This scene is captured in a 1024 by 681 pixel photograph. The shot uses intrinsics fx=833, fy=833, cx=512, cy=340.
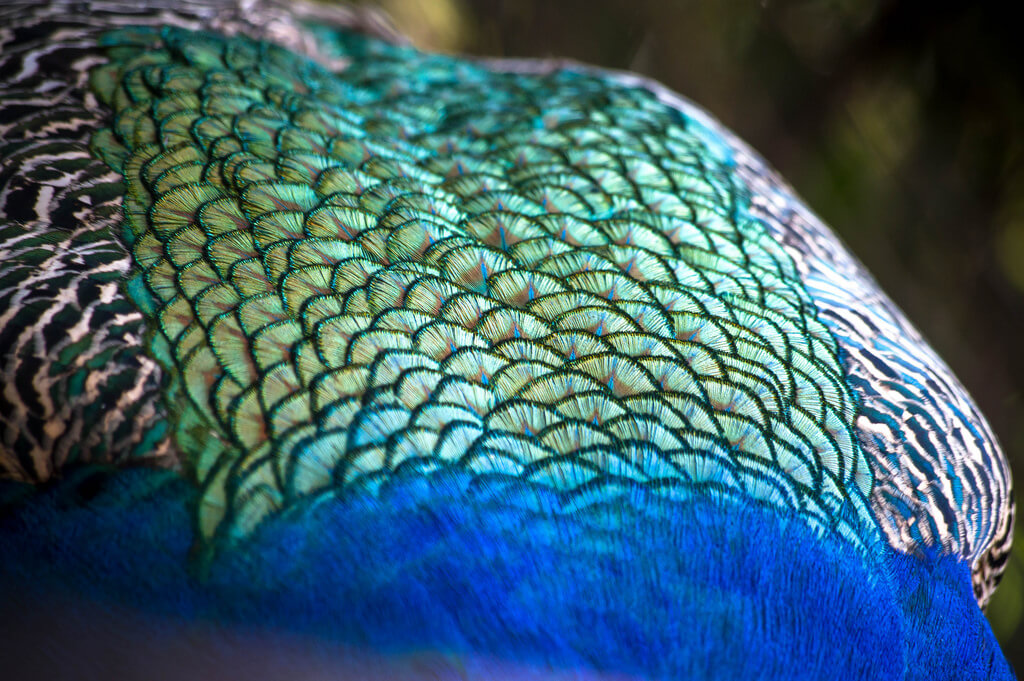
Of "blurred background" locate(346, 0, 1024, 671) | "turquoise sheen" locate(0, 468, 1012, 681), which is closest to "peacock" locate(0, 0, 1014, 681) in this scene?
"turquoise sheen" locate(0, 468, 1012, 681)

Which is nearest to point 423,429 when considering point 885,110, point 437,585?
point 437,585

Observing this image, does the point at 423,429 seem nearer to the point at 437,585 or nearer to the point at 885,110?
the point at 437,585

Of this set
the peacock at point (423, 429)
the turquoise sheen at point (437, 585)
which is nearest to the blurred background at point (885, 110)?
the peacock at point (423, 429)

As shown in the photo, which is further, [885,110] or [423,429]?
[885,110]

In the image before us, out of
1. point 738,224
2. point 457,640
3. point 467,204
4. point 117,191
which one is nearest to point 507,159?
point 467,204

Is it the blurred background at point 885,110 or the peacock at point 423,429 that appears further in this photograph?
the blurred background at point 885,110

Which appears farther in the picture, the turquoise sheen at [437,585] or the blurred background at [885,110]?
the blurred background at [885,110]

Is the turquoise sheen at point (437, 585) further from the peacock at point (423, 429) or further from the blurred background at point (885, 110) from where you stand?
the blurred background at point (885, 110)
